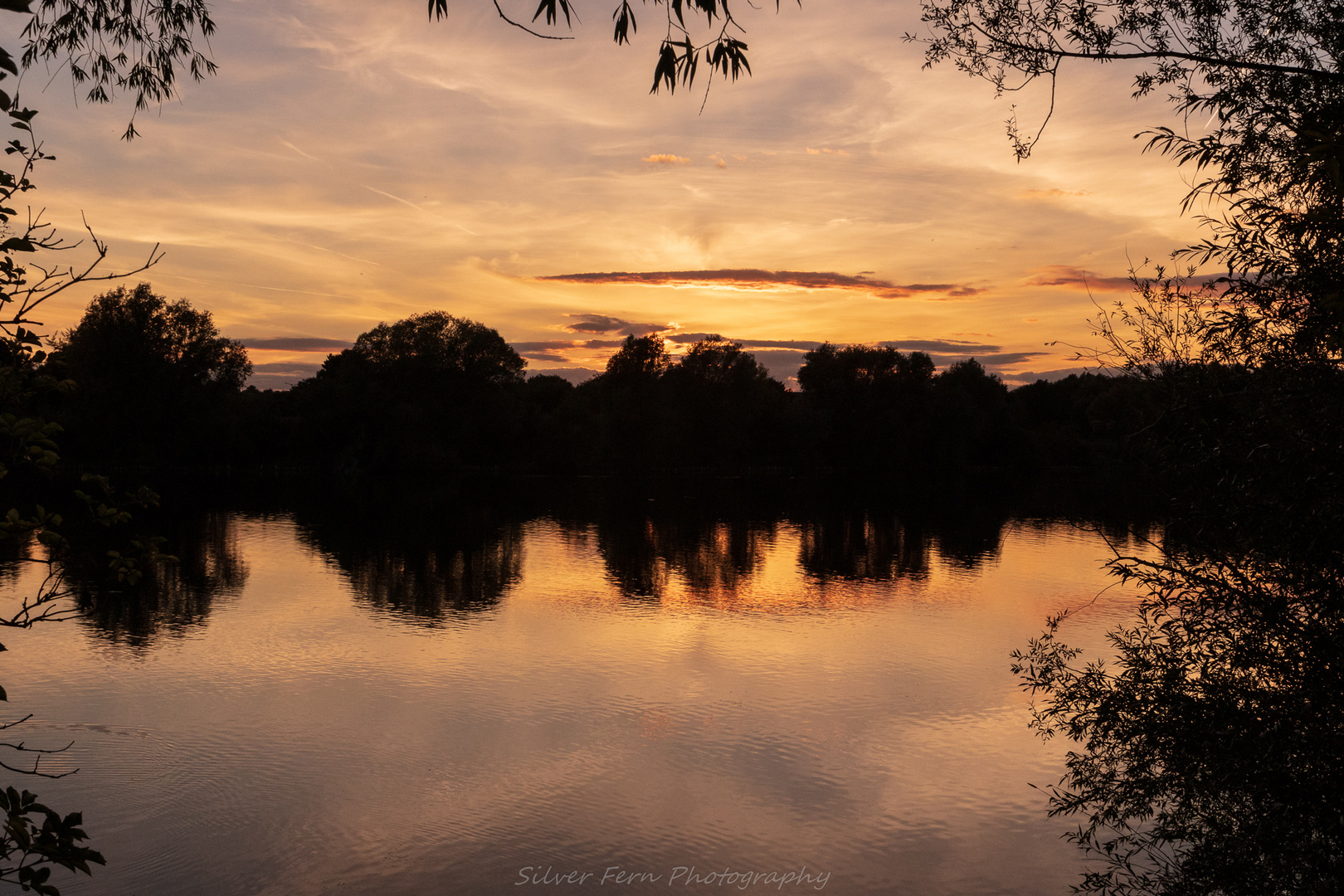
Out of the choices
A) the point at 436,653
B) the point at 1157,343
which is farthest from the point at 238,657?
the point at 1157,343

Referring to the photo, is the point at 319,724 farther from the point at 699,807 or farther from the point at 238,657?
the point at 699,807

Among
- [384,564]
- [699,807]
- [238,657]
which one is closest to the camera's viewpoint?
[699,807]

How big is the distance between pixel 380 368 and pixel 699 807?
247 feet

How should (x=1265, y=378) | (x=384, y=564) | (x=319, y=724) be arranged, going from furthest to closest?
(x=384, y=564) → (x=319, y=724) → (x=1265, y=378)

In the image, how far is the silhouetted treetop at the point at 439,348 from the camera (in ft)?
270

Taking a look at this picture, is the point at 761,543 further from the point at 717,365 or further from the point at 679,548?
the point at 717,365

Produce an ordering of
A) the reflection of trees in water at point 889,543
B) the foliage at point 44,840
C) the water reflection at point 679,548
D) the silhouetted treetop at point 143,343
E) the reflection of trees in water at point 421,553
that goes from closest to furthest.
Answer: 1. the foliage at point 44,840
2. the reflection of trees in water at point 421,553
3. the water reflection at point 679,548
4. the reflection of trees in water at point 889,543
5. the silhouetted treetop at point 143,343

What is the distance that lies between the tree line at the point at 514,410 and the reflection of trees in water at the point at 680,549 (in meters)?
31.2

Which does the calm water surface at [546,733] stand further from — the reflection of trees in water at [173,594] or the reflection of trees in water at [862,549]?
the reflection of trees in water at [862,549]

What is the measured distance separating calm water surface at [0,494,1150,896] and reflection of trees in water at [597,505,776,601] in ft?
2.69

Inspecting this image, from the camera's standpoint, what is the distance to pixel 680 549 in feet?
131

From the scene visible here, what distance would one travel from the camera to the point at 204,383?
75375mm

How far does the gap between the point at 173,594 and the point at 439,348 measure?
56.8 meters

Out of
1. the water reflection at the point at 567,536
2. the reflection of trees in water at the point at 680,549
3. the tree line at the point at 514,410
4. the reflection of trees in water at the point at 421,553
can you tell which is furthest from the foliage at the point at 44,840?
the tree line at the point at 514,410
